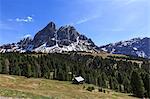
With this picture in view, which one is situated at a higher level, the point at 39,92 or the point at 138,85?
the point at 39,92

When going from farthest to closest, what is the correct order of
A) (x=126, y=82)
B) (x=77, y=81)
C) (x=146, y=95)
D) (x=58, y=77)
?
(x=58, y=77) → (x=126, y=82) → (x=77, y=81) → (x=146, y=95)

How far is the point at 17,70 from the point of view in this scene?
18588 centimetres

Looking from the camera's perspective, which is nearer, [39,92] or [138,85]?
[39,92]

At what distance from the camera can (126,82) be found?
180 m

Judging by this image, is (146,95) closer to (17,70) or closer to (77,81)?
(77,81)

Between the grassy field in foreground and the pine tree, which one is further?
the pine tree

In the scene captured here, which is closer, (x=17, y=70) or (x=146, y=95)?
(x=146, y=95)

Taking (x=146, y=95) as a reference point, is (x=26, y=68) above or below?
above

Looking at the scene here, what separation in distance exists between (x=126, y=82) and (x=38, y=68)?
57180 mm

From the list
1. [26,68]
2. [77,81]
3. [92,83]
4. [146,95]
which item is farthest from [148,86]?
[26,68]

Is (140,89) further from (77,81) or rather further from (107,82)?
(107,82)

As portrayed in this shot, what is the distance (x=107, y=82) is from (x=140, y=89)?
6988 centimetres

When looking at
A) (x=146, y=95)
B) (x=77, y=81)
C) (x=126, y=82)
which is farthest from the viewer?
(x=126, y=82)

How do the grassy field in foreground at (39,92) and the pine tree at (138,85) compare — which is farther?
the pine tree at (138,85)
